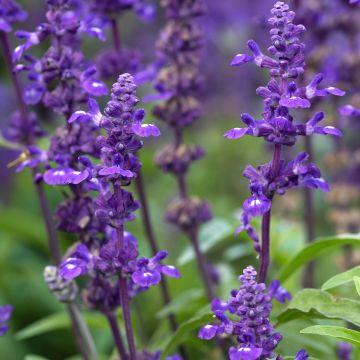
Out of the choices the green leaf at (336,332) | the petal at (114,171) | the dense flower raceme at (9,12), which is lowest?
the green leaf at (336,332)

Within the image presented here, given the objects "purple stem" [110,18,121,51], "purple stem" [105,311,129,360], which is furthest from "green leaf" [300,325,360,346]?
"purple stem" [110,18,121,51]

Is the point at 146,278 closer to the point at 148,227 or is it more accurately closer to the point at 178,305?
the point at 178,305

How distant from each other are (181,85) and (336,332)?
4.87 ft

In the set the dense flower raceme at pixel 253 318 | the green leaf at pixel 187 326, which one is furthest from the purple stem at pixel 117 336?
the dense flower raceme at pixel 253 318

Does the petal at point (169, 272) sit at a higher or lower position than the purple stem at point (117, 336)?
higher

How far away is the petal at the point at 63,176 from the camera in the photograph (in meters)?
2.19

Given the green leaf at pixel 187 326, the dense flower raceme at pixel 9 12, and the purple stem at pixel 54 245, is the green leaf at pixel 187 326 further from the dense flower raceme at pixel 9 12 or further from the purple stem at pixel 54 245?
the dense flower raceme at pixel 9 12

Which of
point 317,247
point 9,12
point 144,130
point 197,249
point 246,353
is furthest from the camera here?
point 197,249

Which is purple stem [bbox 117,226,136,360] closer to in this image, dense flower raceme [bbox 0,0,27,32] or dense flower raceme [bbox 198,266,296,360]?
dense flower raceme [bbox 198,266,296,360]

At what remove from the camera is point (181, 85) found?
131 inches

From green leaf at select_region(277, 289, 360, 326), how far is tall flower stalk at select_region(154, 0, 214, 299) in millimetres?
910

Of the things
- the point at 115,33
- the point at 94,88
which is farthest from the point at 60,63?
the point at 115,33

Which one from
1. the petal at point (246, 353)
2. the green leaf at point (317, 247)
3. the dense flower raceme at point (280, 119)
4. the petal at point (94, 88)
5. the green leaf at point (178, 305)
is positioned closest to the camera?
the petal at point (246, 353)

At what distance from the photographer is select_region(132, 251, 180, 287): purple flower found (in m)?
2.16
